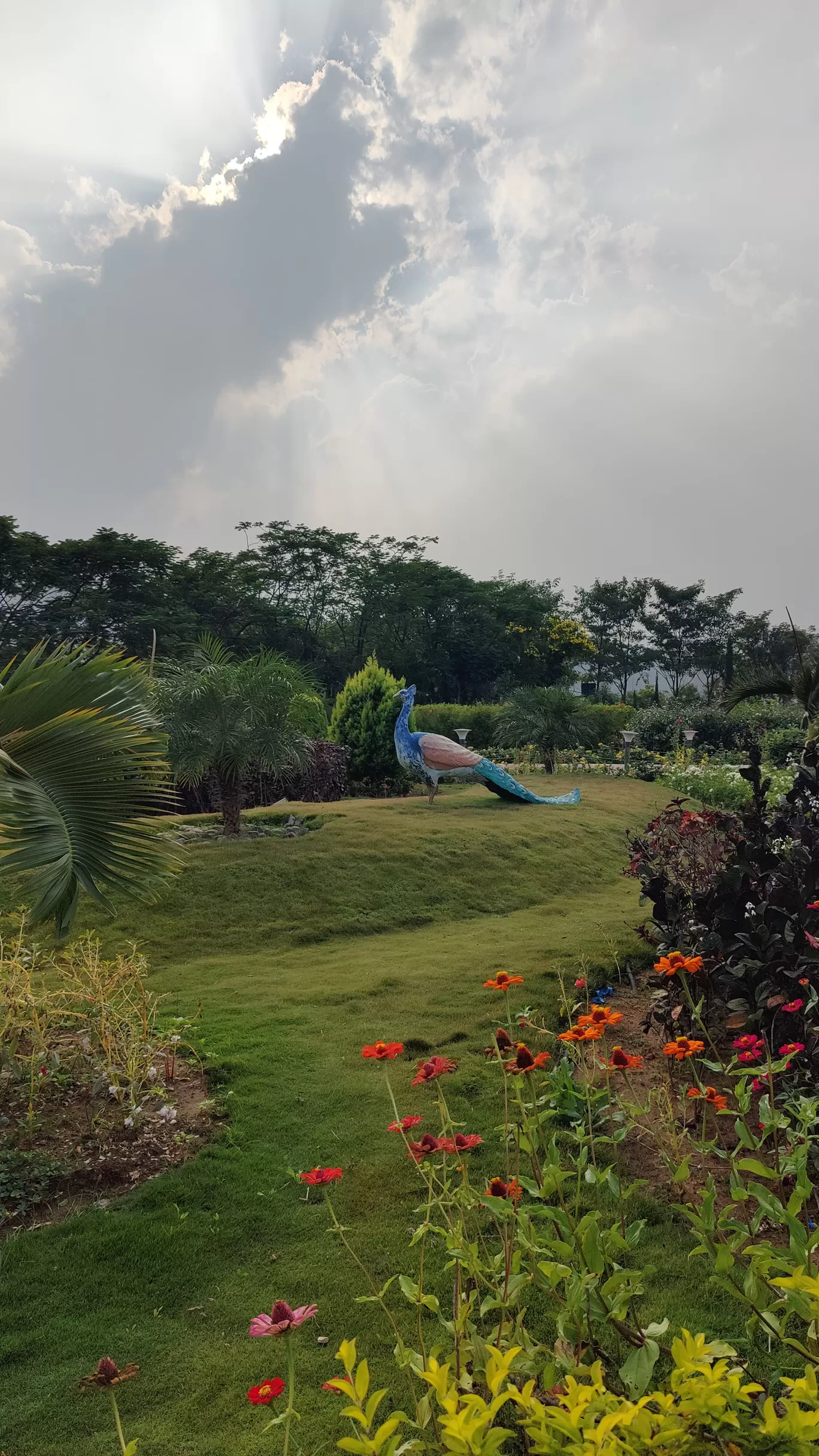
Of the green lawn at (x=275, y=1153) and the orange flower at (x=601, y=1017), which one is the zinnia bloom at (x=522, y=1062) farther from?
the green lawn at (x=275, y=1153)

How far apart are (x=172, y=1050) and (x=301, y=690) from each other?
6.26m

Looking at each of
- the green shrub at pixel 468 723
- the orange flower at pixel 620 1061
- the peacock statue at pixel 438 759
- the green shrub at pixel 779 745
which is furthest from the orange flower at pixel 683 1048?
the green shrub at pixel 468 723

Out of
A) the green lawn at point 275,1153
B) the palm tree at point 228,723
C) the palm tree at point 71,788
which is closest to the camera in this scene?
the green lawn at point 275,1153

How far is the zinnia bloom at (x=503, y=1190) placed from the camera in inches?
62.7

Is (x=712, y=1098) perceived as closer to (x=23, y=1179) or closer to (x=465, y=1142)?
(x=465, y=1142)

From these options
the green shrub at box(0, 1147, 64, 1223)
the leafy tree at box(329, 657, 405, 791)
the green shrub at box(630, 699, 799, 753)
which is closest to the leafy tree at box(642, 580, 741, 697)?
the green shrub at box(630, 699, 799, 753)

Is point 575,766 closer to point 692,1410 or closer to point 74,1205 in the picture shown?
point 74,1205

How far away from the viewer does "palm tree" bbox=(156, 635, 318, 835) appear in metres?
8.09

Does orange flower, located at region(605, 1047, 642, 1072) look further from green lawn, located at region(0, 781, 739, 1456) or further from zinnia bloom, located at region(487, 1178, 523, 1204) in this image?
green lawn, located at region(0, 781, 739, 1456)

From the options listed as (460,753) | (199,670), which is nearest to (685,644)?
(460,753)

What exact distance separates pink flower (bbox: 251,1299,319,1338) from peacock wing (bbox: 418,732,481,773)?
10.0m

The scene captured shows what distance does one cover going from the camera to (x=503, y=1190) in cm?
160

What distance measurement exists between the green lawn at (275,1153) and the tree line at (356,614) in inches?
→ 698

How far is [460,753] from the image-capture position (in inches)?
445
